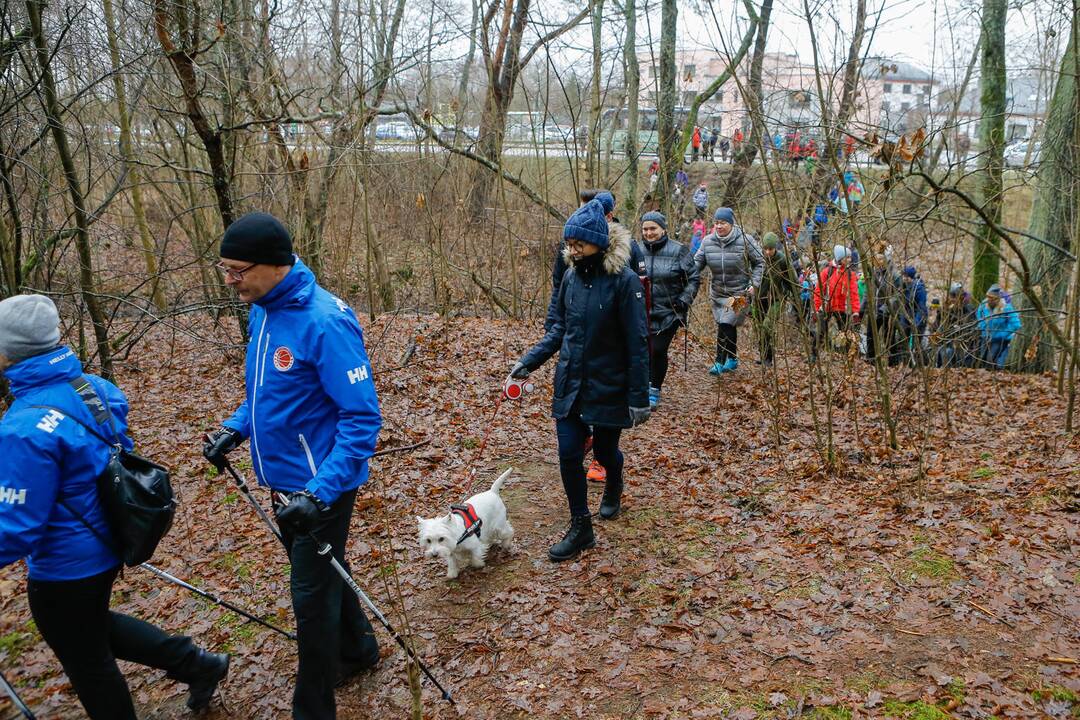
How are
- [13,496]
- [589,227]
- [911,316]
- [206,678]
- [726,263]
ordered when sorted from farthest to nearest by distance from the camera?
[726,263], [911,316], [589,227], [206,678], [13,496]

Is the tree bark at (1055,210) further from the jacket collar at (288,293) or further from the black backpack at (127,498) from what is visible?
the black backpack at (127,498)

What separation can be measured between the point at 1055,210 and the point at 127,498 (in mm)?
11121

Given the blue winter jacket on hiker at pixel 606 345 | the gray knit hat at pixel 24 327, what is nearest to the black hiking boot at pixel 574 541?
the blue winter jacket on hiker at pixel 606 345

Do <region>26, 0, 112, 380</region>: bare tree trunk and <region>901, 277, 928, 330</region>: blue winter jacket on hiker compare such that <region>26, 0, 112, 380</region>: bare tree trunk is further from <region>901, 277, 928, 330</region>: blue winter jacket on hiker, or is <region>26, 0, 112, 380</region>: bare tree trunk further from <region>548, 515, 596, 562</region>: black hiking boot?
<region>901, 277, 928, 330</region>: blue winter jacket on hiker

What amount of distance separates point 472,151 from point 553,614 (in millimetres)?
9438

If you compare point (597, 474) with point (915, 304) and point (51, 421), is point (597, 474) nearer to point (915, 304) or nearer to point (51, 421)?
point (51, 421)

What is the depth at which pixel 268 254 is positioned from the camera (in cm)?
292

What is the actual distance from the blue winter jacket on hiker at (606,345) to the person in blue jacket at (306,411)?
1.81 m

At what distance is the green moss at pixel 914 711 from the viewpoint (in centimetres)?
323

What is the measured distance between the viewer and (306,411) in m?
2.99

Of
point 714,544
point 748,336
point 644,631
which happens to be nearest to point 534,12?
point 748,336

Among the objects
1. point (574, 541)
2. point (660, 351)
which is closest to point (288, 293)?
point (574, 541)

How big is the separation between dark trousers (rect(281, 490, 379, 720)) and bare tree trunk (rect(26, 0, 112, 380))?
14.4ft

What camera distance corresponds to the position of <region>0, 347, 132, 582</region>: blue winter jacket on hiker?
266cm
